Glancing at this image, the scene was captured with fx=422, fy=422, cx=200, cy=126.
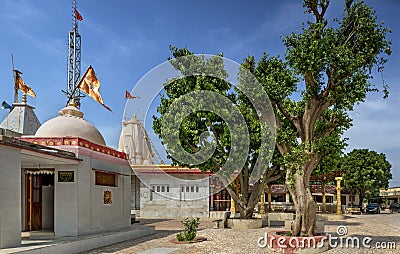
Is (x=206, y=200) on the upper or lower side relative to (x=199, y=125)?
lower

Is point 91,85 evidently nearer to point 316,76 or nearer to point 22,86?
point 22,86

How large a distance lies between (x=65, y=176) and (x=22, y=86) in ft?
22.6

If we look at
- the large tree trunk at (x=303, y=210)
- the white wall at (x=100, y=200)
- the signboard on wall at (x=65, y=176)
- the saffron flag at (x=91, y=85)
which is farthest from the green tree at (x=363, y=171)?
the signboard on wall at (x=65, y=176)

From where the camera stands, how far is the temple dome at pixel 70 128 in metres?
15.5

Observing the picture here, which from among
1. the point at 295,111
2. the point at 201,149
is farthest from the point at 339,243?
the point at 201,149

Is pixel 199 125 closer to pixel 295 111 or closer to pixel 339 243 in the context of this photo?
pixel 295 111

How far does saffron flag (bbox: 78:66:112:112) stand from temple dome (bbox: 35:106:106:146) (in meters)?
1.20

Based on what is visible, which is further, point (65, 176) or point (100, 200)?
point (100, 200)

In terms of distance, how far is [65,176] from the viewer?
47.5 ft

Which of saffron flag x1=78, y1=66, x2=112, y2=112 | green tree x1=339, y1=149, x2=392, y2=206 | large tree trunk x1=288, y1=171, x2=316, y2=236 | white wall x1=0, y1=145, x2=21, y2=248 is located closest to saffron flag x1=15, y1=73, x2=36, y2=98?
saffron flag x1=78, y1=66, x2=112, y2=112

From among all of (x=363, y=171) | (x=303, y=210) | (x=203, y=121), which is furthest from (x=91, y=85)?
(x=363, y=171)

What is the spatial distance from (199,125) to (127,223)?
5417 millimetres

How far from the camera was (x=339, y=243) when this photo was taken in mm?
14211

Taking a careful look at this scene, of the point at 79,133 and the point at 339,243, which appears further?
the point at 79,133
